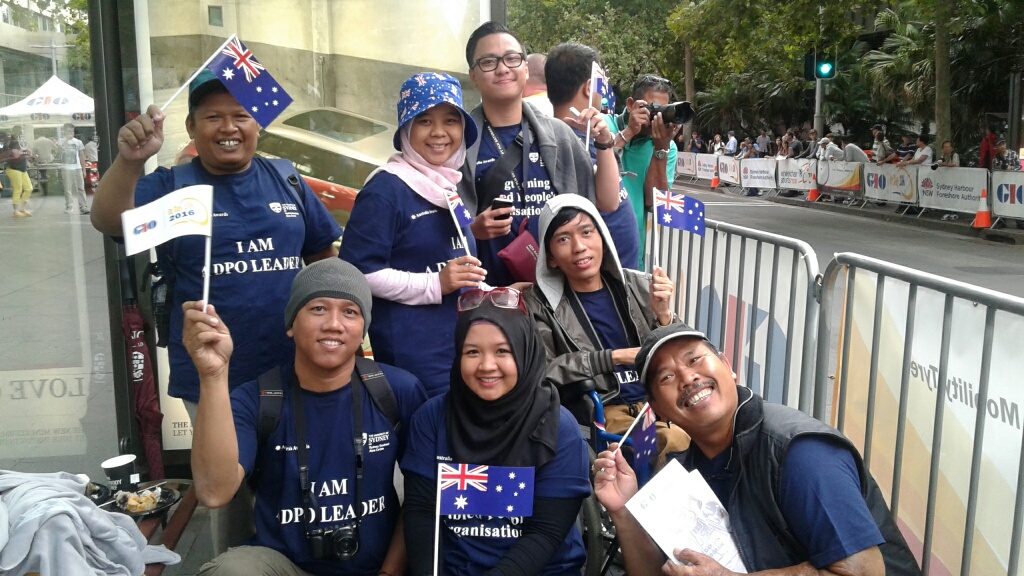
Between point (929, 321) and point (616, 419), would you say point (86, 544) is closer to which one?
point (616, 419)

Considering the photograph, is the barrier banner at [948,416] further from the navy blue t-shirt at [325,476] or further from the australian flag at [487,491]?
the navy blue t-shirt at [325,476]

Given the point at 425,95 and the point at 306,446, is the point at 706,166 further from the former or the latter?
the point at 306,446

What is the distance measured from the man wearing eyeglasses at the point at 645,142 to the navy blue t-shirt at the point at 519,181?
821mm

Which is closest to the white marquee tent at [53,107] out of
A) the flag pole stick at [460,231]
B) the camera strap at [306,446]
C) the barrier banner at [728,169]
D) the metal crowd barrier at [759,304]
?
the flag pole stick at [460,231]

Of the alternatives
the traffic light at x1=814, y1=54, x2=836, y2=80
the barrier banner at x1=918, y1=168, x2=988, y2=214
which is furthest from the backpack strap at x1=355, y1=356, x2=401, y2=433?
the traffic light at x1=814, y1=54, x2=836, y2=80

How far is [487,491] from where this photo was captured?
2.96 m

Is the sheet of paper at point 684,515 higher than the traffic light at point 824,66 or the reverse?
the reverse

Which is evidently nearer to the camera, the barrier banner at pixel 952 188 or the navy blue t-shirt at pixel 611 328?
the navy blue t-shirt at pixel 611 328

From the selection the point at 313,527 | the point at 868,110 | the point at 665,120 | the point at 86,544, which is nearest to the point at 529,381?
the point at 313,527

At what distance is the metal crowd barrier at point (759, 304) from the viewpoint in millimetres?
4422

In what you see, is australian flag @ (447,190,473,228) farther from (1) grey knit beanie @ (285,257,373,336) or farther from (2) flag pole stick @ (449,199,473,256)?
(1) grey knit beanie @ (285,257,373,336)

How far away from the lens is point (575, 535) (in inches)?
126

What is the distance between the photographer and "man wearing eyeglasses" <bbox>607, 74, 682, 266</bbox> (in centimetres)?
477

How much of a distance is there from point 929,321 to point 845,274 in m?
0.64
